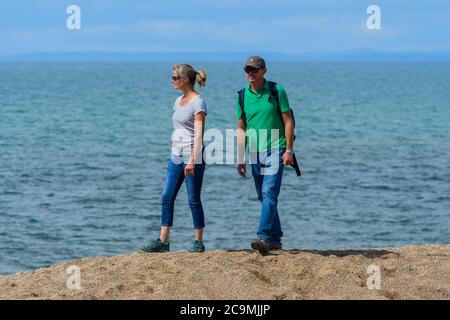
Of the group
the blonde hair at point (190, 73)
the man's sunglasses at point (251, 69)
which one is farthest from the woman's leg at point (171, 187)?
the man's sunglasses at point (251, 69)

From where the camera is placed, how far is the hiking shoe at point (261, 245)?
10.7m

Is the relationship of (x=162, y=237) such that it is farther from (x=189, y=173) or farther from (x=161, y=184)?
(x=161, y=184)

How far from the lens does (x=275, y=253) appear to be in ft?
35.3

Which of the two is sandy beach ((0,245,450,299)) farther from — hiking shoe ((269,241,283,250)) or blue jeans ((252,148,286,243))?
blue jeans ((252,148,286,243))

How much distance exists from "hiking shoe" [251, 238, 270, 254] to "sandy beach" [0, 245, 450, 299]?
0.08m

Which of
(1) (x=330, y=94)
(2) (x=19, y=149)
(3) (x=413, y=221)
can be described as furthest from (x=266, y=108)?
(1) (x=330, y=94)

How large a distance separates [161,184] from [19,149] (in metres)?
16.0

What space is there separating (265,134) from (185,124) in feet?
3.08

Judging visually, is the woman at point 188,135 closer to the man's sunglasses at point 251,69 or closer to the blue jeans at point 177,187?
the blue jeans at point 177,187

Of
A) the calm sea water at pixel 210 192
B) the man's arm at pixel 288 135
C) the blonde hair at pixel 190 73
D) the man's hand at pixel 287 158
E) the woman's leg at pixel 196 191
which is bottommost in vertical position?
the calm sea water at pixel 210 192

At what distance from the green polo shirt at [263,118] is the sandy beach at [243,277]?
1339 mm

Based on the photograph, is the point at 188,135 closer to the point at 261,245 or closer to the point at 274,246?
the point at 261,245

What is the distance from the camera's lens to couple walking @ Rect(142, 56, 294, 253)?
10.3m

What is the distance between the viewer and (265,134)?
10445 mm
